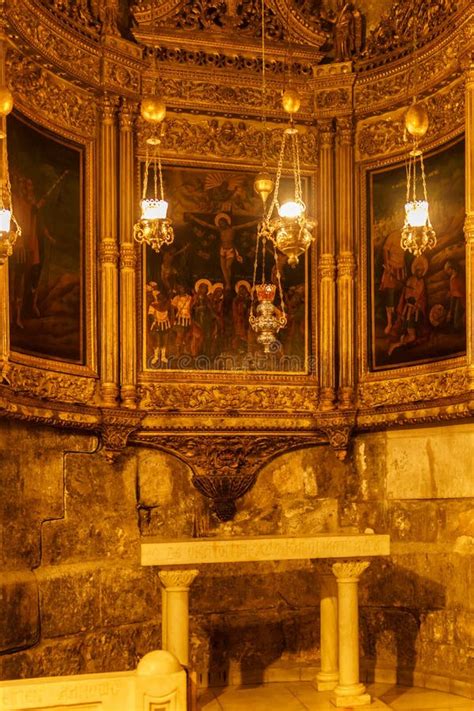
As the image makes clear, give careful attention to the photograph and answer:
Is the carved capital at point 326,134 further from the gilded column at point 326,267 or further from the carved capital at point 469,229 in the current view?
the carved capital at point 469,229

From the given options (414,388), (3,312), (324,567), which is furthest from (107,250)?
(324,567)

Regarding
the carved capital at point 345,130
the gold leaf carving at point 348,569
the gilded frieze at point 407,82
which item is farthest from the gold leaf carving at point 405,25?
the gold leaf carving at point 348,569

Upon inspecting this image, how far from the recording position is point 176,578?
27.8ft

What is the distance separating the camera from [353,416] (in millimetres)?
10430

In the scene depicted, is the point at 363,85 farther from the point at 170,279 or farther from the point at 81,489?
the point at 81,489

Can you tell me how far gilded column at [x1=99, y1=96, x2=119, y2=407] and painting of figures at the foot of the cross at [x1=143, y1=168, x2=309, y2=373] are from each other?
387mm

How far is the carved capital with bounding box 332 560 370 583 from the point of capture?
8.87 meters

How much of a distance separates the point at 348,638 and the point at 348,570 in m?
0.60

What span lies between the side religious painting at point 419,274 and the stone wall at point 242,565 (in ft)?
3.03

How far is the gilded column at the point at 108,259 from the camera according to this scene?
987 cm

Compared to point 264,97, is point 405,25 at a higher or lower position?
higher

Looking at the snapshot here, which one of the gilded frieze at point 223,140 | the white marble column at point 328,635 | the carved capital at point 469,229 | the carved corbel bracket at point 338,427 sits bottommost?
the white marble column at point 328,635

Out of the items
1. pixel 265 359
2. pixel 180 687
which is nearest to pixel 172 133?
pixel 265 359

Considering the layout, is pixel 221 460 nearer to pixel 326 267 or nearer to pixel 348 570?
pixel 348 570
